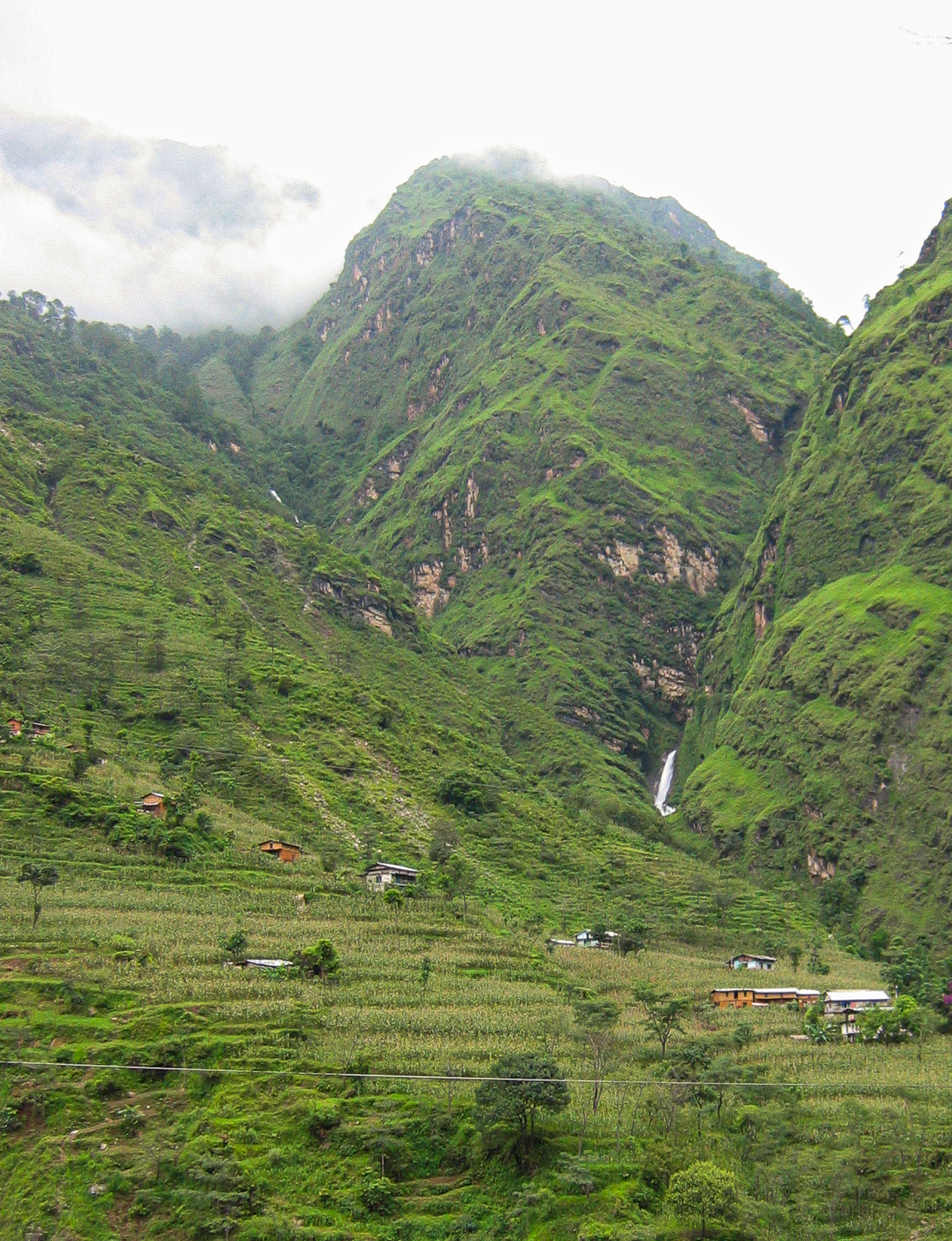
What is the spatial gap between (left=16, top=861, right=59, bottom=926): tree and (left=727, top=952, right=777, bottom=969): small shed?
48.0m

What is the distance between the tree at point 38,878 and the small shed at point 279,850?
17945 mm

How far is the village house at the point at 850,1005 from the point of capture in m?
71.4

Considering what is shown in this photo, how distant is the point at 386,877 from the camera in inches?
3258

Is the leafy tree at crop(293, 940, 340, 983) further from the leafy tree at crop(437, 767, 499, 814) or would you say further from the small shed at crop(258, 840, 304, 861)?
the leafy tree at crop(437, 767, 499, 814)

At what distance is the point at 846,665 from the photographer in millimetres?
151875

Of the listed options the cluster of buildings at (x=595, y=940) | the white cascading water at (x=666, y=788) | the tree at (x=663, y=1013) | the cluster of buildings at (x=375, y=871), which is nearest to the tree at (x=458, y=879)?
the cluster of buildings at (x=375, y=871)

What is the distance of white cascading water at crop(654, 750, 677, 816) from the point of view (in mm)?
175125

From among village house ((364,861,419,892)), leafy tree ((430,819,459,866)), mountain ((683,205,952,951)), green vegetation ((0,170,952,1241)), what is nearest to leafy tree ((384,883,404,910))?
green vegetation ((0,170,952,1241))

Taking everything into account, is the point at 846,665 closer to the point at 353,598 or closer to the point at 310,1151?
the point at 353,598

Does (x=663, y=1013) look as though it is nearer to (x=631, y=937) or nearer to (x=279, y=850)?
(x=631, y=937)

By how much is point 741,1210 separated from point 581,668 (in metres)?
144

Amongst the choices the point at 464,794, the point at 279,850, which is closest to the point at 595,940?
the point at 279,850

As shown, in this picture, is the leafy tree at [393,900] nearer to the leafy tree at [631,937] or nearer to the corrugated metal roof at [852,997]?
the leafy tree at [631,937]

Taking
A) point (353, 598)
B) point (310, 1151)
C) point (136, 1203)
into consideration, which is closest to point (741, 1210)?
point (310, 1151)
